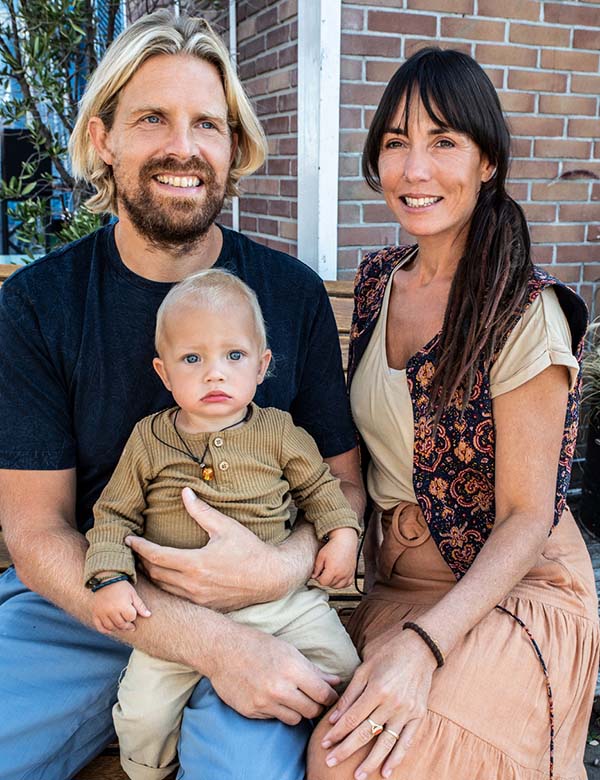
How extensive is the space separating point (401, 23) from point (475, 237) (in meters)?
1.89

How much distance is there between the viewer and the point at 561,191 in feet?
12.6

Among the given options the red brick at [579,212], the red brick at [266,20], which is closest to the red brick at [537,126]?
the red brick at [579,212]

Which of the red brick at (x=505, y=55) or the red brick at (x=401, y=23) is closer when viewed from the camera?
the red brick at (x=401, y=23)

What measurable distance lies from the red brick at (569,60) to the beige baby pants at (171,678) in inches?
117

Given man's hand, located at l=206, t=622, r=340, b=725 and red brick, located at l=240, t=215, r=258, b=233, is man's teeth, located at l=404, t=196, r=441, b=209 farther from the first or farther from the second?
red brick, located at l=240, t=215, r=258, b=233

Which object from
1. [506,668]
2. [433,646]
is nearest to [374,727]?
[433,646]

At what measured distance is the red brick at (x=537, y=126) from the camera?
12.0ft

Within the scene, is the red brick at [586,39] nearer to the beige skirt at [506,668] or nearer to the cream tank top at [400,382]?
the cream tank top at [400,382]

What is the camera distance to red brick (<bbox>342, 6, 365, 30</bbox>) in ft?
10.7

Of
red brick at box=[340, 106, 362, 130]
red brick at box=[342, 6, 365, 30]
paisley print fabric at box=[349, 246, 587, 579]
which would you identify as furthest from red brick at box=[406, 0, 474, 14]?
paisley print fabric at box=[349, 246, 587, 579]

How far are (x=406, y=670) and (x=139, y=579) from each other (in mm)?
577

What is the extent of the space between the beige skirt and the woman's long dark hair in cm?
42

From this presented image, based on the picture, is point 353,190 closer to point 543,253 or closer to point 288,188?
point 288,188

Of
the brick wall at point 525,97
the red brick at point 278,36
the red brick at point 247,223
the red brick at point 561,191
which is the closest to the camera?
the brick wall at point 525,97
